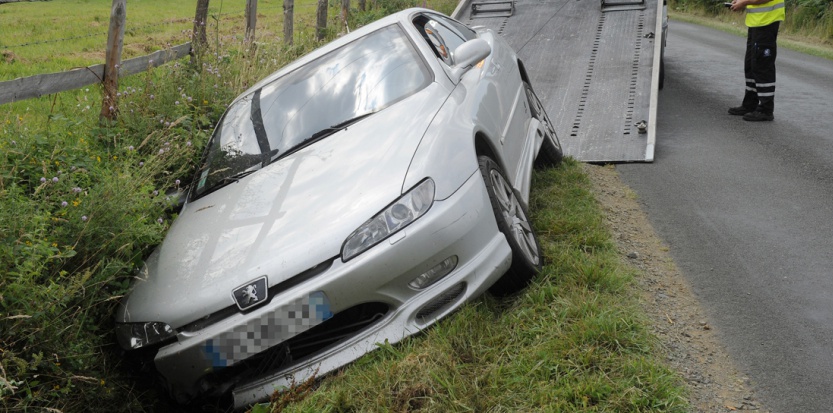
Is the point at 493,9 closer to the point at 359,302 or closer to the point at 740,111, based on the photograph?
the point at 740,111

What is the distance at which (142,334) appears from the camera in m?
3.91

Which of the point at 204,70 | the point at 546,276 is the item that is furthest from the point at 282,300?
the point at 204,70

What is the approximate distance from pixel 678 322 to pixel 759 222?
1840 millimetres

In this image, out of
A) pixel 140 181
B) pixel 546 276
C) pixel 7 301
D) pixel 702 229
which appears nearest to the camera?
pixel 7 301

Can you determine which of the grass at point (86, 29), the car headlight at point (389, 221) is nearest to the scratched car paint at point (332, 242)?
the car headlight at point (389, 221)

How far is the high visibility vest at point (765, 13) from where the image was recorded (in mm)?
8945

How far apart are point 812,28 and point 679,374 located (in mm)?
18671

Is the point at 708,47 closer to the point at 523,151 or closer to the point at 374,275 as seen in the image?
the point at 523,151

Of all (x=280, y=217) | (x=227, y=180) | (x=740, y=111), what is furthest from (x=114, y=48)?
(x=740, y=111)

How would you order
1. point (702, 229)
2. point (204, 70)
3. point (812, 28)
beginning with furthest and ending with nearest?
1. point (812, 28)
2. point (204, 70)
3. point (702, 229)

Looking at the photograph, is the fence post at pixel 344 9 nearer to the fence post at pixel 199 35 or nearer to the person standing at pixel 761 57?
the fence post at pixel 199 35

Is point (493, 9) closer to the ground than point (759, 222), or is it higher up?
higher up

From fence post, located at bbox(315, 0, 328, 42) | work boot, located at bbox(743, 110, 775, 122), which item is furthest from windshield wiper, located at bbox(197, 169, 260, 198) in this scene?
fence post, located at bbox(315, 0, 328, 42)

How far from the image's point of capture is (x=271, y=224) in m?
4.04
